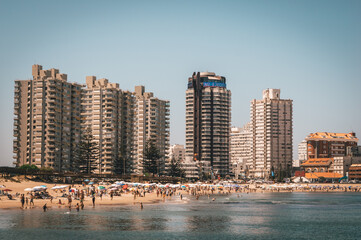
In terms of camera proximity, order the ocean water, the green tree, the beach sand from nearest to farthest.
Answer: the ocean water, the beach sand, the green tree

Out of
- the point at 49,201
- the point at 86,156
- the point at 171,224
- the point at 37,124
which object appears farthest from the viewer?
the point at 37,124

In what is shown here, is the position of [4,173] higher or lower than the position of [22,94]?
lower

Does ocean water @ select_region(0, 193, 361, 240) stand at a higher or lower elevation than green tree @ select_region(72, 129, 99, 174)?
lower

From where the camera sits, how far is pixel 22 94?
7844 inches

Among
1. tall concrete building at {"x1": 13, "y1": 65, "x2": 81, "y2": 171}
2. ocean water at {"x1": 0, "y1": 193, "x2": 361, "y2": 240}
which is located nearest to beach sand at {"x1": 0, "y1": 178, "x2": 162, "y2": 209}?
ocean water at {"x1": 0, "y1": 193, "x2": 361, "y2": 240}

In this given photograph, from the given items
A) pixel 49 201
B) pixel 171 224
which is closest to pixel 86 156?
pixel 49 201

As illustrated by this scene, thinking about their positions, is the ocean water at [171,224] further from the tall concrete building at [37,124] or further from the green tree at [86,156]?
the tall concrete building at [37,124]

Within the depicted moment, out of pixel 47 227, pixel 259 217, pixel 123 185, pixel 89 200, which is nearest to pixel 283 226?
pixel 259 217

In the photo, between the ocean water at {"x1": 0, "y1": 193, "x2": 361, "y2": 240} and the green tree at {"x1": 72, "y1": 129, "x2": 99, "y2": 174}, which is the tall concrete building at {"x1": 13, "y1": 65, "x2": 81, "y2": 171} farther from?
the ocean water at {"x1": 0, "y1": 193, "x2": 361, "y2": 240}

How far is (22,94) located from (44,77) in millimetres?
10415

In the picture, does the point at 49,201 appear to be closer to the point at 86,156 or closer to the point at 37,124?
the point at 86,156

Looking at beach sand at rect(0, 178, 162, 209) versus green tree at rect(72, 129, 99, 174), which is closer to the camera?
beach sand at rect(0, 178, 162, 209)

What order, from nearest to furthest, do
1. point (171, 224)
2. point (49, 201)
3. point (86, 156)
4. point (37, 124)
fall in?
point (171, 224) < point (49, 201) < point (86, 156) < point (37, 124)

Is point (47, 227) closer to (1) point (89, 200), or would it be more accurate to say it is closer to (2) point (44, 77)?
(1) point (89, 200)
